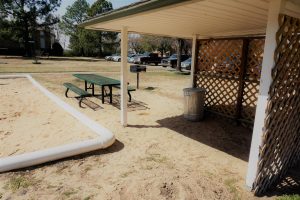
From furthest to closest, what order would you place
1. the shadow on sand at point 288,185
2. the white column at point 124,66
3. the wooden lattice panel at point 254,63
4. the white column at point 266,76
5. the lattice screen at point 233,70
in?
1. the lattice screen at point 233,70
2. the wooden lattice panel at point 254,63
3. the white column at point 124,66
4. the shadow on sand at point 288,185
5. the white column at point 266,76

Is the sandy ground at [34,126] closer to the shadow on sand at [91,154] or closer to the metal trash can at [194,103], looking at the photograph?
the shadow on sand at [91,154]

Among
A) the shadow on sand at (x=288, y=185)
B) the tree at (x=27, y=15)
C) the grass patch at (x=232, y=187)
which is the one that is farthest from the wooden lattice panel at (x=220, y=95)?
the tree at (x=27, y=15)

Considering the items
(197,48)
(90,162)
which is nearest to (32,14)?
(197,48)

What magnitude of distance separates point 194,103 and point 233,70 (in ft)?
4.55

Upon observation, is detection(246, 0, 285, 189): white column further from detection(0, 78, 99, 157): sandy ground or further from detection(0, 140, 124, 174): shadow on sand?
detection(0, 78, 99, 157): sandy ground

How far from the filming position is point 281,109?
3.34 meters

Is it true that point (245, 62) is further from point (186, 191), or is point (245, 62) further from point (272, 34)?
point (186, 191)

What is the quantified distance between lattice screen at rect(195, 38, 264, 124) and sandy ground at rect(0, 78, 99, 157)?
12.0 ft

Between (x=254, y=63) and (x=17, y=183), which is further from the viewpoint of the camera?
(x=254, y=63)

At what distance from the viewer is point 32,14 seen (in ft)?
108

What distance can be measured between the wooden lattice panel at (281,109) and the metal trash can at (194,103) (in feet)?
8.81

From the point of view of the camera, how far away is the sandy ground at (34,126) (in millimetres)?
4594

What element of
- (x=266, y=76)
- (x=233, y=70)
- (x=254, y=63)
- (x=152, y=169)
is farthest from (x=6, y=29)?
(x=266, y=76)

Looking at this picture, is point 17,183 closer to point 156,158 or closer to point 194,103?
point 156,158
